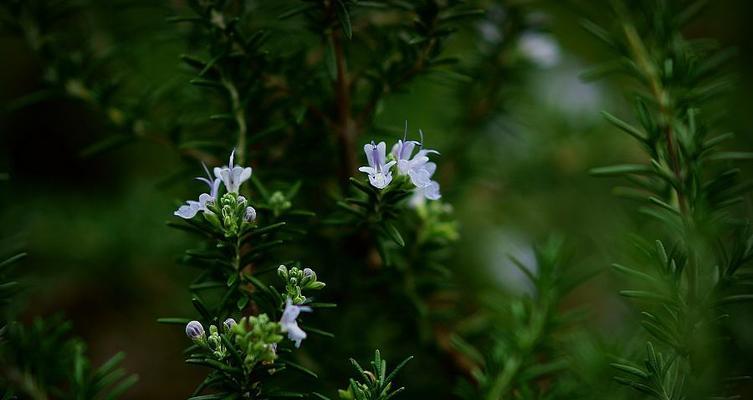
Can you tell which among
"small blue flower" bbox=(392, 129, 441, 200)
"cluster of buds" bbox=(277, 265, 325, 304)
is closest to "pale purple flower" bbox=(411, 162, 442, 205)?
"small blue flower" bbox=(392, 129, 441, 200)

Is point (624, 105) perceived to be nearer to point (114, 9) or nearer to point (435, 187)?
point (435, 187)

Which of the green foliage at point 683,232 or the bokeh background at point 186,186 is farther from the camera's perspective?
the bokeh background at point 186,186

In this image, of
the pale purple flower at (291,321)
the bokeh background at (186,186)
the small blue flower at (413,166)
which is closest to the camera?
the pale purple flower at (291,321)

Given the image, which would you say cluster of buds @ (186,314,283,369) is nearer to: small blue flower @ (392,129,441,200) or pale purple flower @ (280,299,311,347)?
pale purple flower @ (280,299,311,347)

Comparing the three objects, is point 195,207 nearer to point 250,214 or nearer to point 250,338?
point 250,214

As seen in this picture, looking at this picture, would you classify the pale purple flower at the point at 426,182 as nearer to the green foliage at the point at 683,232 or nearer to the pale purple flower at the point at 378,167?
the pale purple flower at the point at 378,167

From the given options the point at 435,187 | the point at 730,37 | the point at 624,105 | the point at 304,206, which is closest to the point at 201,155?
the point at 304,206

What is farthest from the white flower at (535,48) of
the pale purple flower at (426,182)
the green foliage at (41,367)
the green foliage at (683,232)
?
the green foliage at (41,367)

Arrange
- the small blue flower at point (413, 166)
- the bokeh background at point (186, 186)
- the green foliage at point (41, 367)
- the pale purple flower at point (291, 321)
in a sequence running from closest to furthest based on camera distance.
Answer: the pale purple flower at point (291, 321) < the small blue flower at point (413, 166) < the green foliage at point (41, 367) < the bokeh background at point (186, 186)
